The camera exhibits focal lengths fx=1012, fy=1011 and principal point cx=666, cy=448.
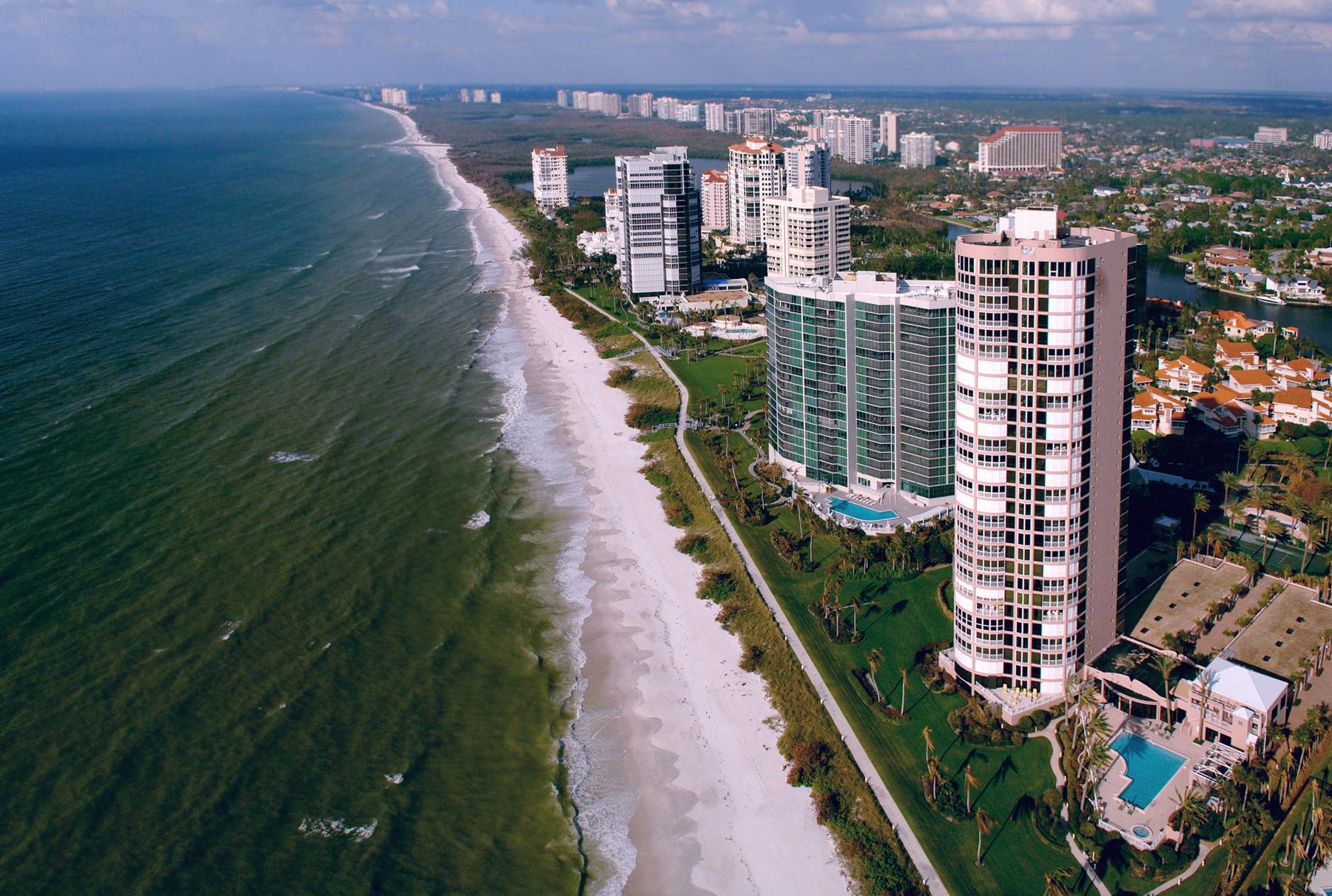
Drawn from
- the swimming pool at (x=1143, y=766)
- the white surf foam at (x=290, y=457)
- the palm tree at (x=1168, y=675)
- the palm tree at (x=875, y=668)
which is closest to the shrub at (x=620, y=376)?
the white surf foam at (x=290, y=457)


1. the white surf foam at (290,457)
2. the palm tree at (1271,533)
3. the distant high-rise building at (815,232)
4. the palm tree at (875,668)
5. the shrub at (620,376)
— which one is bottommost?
the palm tree at (875,668)

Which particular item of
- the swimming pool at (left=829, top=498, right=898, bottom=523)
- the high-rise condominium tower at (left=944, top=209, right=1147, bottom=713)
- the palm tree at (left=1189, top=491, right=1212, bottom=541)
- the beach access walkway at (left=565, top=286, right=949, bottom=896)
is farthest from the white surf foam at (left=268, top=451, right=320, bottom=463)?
the palm tree at (left=1189, top=491, right=1212, bottom=541)

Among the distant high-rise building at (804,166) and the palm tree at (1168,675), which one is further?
the distant high-rise building at (804,166)

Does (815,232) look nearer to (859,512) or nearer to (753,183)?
(859,512)

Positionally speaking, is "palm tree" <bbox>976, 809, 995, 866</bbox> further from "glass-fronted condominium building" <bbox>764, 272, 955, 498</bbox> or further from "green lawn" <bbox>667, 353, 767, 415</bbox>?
"green lawn" <bbox>667, 353, 767, 415</bbox>

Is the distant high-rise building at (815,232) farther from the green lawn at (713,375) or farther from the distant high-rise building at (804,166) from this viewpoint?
the distant high-rise building at (804,166)
